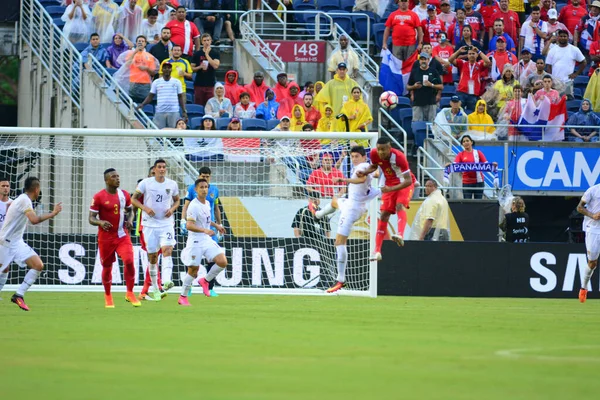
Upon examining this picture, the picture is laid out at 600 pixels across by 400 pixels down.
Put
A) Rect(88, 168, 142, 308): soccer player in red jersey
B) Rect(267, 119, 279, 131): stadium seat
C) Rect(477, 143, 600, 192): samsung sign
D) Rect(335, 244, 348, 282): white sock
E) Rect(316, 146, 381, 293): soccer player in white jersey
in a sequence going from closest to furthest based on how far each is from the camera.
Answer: Rect(88, 168, 142, 308): soccer player in red jersey, Rect(316, 146, 381, 293): soccer player in white jersey, Rect(335, 244, 348, 282): white sock, Rect(267, 119, 279, 131): stadium seat, Rect(477, 143, 600, 192): samsung sign

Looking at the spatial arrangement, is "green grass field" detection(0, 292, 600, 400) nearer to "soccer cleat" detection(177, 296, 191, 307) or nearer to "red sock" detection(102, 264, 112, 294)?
"red sock" detection(102, 264, 112, 294)

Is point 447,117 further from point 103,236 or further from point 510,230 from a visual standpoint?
point 103,236

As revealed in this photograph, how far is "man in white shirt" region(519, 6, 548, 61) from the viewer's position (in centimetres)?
2816

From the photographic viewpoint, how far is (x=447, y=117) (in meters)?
24.4

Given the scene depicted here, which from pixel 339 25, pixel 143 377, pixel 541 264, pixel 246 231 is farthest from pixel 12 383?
pixel 339 25

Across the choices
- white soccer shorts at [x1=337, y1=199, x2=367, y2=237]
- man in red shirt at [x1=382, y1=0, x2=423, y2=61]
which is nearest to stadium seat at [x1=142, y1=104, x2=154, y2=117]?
man in red shirt at [x1=382, y1=0, x2=423, y2=61]

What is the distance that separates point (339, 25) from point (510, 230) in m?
8.55

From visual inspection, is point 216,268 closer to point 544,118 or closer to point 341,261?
point 341,261

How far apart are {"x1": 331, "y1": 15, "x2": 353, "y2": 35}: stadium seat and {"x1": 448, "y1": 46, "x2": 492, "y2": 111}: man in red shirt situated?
3288mm

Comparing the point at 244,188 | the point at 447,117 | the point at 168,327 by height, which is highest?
the point at 447,117

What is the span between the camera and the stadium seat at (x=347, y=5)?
95.6 ft

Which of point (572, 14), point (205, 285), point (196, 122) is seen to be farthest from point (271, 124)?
point (572, 14)

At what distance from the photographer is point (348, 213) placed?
17.7 metres

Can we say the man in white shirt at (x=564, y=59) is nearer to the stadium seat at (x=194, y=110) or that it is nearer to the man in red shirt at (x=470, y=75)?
the man in red shirt at (x=470, y=75)
